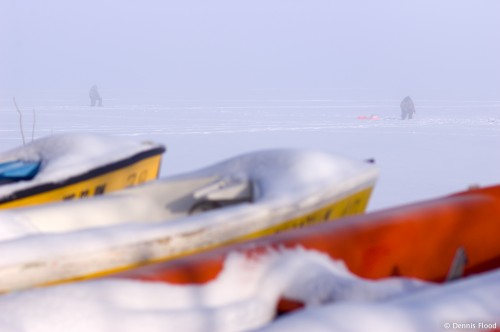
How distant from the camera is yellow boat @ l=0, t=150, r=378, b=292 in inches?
92.7

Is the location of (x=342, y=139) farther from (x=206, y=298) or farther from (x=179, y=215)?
(x=206, y=298)

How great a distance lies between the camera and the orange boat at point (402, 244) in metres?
1.96

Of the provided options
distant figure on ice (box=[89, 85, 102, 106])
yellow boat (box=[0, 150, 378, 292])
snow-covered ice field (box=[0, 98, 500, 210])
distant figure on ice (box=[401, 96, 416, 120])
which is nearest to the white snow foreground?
yellow boat (box=[0, 150, 378, 292])

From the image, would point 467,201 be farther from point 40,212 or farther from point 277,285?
point 40,212

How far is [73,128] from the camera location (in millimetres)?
16219

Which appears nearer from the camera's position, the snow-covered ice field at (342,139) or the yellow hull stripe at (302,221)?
the yellow hull stripe at (302,221)

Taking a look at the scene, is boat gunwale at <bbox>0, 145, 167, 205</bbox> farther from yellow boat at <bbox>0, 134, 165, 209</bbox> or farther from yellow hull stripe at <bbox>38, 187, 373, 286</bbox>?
yellow hull stripe at <bbox>38, 187, 373, 286</bbox>

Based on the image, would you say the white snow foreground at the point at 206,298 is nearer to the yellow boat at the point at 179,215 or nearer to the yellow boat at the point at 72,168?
the yellow boat at the point at 179,215

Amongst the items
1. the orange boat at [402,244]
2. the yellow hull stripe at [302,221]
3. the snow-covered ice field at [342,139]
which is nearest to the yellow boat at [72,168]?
the yellow hull stripe at [302,221]

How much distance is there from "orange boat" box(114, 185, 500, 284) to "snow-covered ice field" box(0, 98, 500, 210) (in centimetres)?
398

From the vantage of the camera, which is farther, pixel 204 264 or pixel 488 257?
pixel 488 257

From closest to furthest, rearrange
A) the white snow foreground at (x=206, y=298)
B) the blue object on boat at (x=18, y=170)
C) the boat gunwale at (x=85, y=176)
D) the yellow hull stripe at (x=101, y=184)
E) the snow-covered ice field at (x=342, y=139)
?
the white snow foreground at (x=206, y=298)
the boat gunwale at (x=85, y=176)
the yellow hull stripe at (x=101, y=184)
the blue object on boat at (x=18, y=170)
the snow-covered ice field at (x=342, y=139)

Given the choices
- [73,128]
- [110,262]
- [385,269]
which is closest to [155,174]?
[110,262]

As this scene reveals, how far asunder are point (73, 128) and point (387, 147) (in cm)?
760
